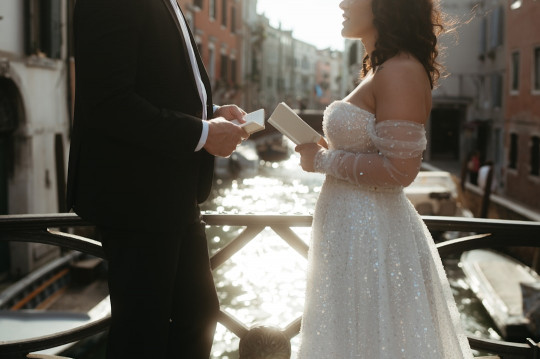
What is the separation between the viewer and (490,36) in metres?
20.2

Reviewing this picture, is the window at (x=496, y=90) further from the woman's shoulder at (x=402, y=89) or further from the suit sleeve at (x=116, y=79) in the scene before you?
the suit sleeve at (x=116, y=79)

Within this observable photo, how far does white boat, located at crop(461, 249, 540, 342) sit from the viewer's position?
317 inches

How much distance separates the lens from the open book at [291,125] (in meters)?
1.59

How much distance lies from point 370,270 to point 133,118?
67 centimetres

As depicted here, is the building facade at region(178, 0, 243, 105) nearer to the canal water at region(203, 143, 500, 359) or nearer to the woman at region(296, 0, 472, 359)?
the canal water at region(203, 143, 500, 359)

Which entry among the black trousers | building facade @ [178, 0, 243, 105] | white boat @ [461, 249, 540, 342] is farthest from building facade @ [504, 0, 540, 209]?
the black trousers

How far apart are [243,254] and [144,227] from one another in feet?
41.2

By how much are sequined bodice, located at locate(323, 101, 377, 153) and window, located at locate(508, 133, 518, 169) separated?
51.0 ft

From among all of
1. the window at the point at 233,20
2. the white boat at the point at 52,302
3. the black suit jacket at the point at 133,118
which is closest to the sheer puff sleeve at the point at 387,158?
the black suit jacket at the point at 133,118

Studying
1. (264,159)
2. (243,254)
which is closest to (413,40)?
(243,254)

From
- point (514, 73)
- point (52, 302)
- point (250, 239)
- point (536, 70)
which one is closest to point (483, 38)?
point (514, 73)

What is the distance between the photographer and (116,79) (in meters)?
1.30

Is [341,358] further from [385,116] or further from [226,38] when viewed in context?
[226,38]

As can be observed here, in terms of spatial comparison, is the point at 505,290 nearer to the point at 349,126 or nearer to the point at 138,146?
the point at 349,126
